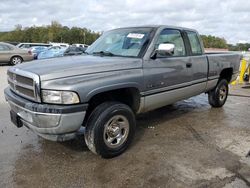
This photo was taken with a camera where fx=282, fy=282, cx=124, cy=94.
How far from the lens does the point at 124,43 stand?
4.75 m

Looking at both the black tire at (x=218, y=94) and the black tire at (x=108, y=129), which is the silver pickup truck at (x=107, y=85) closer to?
the black tire at (x=108, y=129)

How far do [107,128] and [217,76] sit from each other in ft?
11.9

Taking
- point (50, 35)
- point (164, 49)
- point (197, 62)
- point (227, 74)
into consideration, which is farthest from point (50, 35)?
point (164, 49)

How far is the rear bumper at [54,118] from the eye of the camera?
11.0ft

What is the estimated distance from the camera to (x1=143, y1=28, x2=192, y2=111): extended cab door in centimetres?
439

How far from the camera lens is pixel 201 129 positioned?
212 inches

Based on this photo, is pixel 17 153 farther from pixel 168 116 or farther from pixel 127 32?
pixel 168 116

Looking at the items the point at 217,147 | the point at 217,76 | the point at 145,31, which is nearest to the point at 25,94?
the point at 145,31

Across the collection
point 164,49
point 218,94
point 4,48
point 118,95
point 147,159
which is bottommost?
point 147,159

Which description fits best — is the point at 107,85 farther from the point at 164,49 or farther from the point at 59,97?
the point at 164,49

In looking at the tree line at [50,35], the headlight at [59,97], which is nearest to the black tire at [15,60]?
the headlight at [59,97]

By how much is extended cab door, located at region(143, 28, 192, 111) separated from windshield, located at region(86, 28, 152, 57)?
0.81ft

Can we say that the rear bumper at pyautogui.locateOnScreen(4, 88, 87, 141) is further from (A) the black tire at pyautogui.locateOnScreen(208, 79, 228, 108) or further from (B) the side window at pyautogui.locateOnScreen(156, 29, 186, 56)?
(A) the black tire at pyautogui.locateOnScreen(208, 79, 228, 108)

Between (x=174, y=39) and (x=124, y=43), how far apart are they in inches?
43.0
